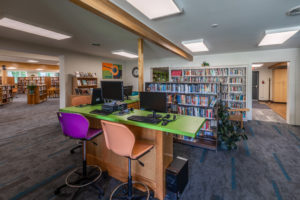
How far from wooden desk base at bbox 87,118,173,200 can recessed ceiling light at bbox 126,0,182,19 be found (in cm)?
181

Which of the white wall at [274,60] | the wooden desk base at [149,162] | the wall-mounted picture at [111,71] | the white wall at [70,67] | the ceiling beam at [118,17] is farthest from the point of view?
the wall-mounted picture at [111,71]

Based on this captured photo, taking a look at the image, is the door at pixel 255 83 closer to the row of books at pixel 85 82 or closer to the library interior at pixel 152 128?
the library interior at pixel 152 128

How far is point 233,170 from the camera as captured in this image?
2.53 meters

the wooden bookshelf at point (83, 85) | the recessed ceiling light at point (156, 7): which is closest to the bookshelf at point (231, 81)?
the recessed ceiling light at point (156, 7)

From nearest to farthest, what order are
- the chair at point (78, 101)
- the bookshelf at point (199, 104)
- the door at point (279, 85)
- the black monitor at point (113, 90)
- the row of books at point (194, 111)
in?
the black monitor at point (113, 90)
the chair at point (78, 101)
the bookshelf at point (199, 104)
the row of books at point (194, 111)
the door at point (279, 85)

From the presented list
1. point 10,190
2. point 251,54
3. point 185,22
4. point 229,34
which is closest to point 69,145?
point 10,190

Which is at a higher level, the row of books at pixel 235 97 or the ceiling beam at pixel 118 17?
Answer: the ceiling beam at pixel 118 17

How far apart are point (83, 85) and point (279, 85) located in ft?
36.6

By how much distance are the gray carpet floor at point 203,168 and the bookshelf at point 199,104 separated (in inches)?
9.9

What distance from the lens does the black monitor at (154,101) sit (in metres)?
2.16

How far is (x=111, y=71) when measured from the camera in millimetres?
7719

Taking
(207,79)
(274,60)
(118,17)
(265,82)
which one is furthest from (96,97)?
(265,82)

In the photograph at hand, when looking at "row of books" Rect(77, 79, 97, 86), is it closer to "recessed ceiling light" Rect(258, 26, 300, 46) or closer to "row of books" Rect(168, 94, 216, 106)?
"row of books" Rect(168, 94, 216, 106)

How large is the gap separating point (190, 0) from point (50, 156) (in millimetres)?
3753
